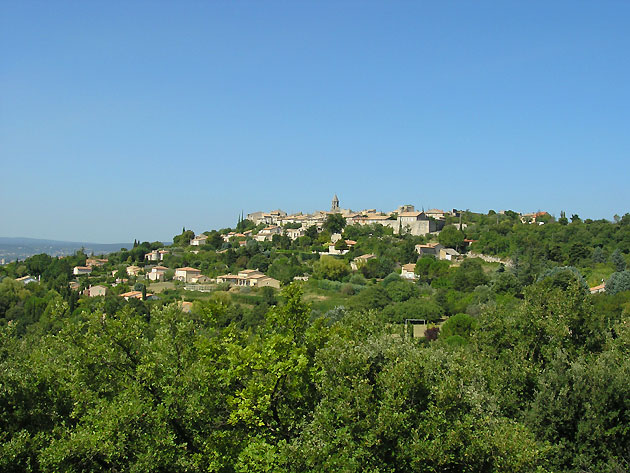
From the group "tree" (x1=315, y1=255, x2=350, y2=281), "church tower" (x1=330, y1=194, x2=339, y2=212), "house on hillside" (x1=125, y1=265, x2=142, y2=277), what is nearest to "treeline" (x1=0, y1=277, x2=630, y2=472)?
"tree" (x1=315, y1=255, x2=350, y2=281)

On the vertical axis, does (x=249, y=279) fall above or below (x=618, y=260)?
below

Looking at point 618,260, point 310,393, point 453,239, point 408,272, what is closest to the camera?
point 310,393

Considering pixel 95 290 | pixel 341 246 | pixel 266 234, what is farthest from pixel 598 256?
pixel 95 290

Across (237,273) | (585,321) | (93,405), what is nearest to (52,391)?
(93,405)

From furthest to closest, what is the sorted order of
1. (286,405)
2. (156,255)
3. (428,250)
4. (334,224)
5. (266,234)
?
(266,234), (156,255), (334,224), (428,250), (286,405)

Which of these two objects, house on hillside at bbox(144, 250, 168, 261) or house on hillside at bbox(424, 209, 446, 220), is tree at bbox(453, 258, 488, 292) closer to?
house on hillside at bbox(424, 209, 446, 220)

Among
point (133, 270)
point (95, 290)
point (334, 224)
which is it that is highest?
point (334, 224)

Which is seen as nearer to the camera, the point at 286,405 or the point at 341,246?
the point at 286,405

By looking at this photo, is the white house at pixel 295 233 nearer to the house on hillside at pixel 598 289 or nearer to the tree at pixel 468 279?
the tree at pixel 468 279

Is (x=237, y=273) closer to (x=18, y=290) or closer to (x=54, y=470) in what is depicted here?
(x=18, y=290)

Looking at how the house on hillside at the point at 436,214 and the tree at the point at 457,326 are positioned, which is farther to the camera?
the house on hillside at the point at 436,214

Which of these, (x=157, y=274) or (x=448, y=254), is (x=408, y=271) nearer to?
(x=448, y=254)

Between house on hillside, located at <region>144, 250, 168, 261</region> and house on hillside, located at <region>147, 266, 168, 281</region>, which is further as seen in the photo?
house on hillside, located at <region>144, 250, 168, 261</region>

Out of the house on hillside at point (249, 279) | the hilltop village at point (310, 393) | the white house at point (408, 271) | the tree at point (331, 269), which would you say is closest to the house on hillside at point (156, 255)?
the house on hillside at point (249, 279)
